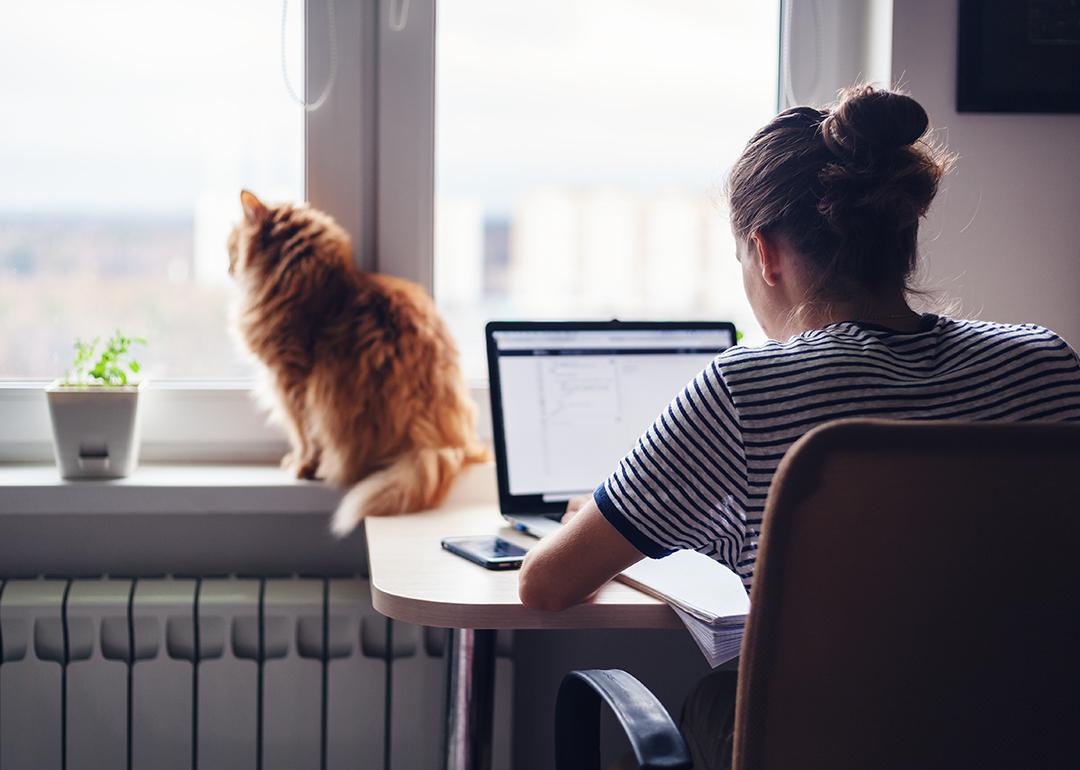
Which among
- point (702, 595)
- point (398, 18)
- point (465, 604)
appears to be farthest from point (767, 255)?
point (398, 18)

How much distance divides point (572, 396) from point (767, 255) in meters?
0.52

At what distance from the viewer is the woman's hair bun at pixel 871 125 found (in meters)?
1.03

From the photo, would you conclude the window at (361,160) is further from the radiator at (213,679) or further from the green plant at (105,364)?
the radiator at (213,679)

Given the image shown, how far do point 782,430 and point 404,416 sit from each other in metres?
0.82

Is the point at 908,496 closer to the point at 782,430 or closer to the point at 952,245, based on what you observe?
the point at 782,430

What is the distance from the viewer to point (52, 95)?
175 cm

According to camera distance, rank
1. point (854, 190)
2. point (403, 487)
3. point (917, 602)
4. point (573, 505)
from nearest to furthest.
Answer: point (917, 602) < point (854, 190) < point (573, 505) < point (403, 487)

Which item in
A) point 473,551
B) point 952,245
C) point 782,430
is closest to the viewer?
point 782,430

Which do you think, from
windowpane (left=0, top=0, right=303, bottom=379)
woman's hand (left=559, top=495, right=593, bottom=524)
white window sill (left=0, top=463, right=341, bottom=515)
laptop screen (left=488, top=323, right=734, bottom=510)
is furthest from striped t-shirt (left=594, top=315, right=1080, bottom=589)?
windowpane (left=0, top=0, right=303, bottom=379)

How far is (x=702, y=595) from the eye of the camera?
114cm

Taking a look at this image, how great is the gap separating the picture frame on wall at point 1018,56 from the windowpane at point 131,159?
1.13 metres

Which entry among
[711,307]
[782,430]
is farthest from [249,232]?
[782,430]

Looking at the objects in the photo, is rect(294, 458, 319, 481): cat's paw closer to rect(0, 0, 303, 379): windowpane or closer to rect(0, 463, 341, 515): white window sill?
rect(0, 463, 341, 515): white window sill

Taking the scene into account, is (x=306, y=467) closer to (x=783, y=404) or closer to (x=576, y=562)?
(x=576, y=562)
